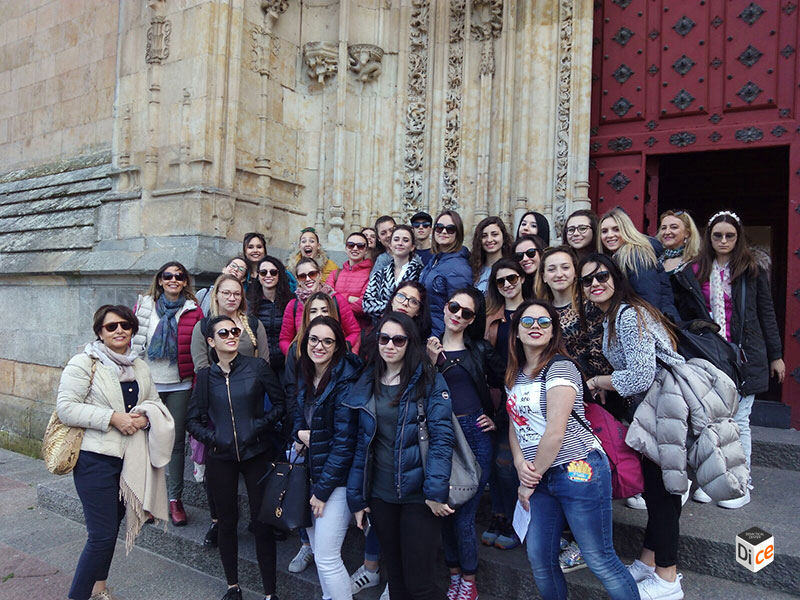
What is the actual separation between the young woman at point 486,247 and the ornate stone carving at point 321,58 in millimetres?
4031

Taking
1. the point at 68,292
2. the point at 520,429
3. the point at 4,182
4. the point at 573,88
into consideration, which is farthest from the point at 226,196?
the point at 4,182

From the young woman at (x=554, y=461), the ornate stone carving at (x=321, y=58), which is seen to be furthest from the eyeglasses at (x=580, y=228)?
the ornate stone carving at (x=321, y=58)

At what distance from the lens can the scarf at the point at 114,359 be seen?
11.9 feet

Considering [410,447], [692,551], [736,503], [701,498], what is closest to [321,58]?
[410,447]

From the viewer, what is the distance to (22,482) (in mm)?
6551

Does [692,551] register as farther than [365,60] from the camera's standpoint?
No

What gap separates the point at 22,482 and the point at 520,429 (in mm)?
6065

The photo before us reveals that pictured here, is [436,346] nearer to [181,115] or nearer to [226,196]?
[226,196]

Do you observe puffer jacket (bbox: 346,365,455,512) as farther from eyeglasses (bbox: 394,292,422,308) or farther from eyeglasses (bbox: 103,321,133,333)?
eyeglasses (bbox: 103,321,133,333)

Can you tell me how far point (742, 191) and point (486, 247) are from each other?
799 cm

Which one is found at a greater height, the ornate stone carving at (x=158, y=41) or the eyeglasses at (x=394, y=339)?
the ornate stone carving at (x=158, y=41)

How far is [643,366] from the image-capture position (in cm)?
289

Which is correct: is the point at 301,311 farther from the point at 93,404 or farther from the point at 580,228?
the point at 580,228

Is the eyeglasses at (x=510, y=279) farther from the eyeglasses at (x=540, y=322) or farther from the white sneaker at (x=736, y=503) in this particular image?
the white sneaker at (x=736, y=503)
